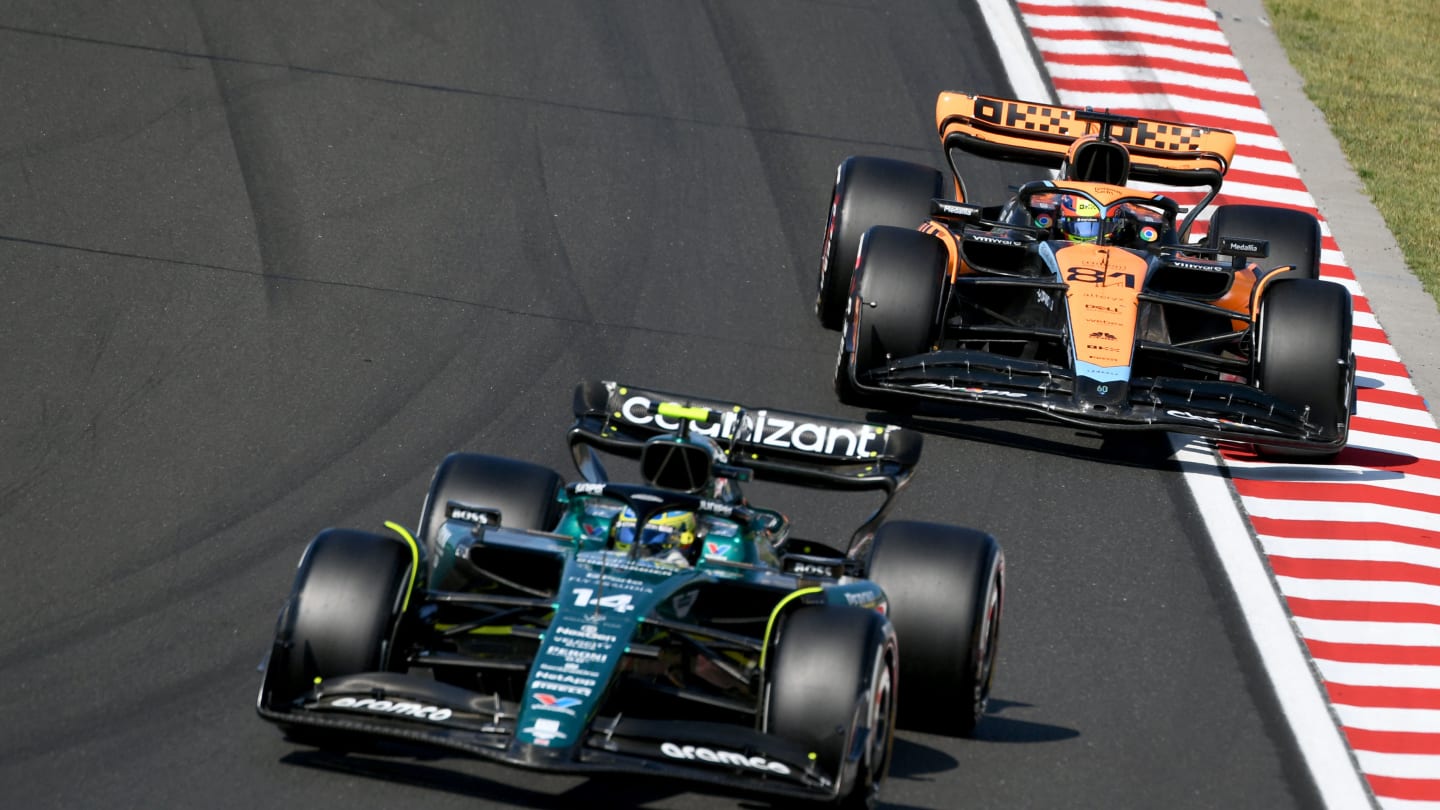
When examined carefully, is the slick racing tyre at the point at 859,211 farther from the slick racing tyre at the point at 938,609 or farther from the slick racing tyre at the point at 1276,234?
the slick racing tyre at the point at 938,609

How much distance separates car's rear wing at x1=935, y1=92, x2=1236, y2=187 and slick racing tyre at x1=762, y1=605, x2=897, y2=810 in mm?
7783

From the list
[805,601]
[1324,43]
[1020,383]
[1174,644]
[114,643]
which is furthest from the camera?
[1324,43]

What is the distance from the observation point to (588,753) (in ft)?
24.4

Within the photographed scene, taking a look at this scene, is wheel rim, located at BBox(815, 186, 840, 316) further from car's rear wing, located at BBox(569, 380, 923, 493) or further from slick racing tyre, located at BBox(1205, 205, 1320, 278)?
car's rear wing, located at BBox(569, 380, 923, 493)

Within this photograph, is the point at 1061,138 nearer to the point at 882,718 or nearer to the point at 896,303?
the point at 896,303

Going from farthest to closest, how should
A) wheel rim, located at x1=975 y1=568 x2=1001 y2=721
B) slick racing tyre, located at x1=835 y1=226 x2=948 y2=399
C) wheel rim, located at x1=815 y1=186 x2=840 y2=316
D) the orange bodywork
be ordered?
wheel rim, located at x1=815 y1=186 x2=840 y2=316 < slick racing tyre, located at x1=835 y1=226 x2=948 y2=399 < the orange bodywork < wheel rim, located at x1=975 y1=568 x2=1001 y2=721

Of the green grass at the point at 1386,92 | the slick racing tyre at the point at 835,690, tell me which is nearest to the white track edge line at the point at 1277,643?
the slick racing tyre at the point at 835,690

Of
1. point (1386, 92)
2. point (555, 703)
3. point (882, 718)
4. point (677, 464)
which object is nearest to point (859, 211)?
point (677, 464)

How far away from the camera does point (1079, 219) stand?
14.2m

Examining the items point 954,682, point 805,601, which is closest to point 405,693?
point 805,601

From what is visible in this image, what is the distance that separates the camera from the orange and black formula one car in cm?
1243

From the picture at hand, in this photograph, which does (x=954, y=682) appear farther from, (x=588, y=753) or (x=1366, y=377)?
(x=1366, y=377)

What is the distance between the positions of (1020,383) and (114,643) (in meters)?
5.42

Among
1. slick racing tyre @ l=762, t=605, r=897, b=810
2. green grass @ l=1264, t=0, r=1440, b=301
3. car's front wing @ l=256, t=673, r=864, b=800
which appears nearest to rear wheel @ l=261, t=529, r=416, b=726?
car's front wing @ l=256, t=673, r=864, b=800
